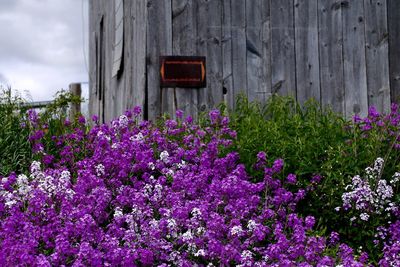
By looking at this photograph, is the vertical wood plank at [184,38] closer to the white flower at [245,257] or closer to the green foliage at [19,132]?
the green foliage at [19,132]

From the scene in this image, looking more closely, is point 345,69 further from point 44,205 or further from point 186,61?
point 44,205

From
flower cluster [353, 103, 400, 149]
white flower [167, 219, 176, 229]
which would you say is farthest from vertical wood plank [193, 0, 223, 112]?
white flower [167, 219, 176, 229]

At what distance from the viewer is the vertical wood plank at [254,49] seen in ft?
25.2

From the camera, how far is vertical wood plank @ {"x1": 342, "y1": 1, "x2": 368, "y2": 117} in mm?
8008

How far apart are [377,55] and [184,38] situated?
2355mm

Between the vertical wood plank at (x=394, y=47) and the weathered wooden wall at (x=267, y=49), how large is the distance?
0.01 m

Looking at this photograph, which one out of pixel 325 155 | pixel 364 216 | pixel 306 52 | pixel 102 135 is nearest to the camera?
pixel 364 216

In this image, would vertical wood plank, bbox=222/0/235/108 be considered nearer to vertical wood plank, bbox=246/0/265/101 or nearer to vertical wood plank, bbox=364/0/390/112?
vertical wood plank, bbox=246/0/265/101

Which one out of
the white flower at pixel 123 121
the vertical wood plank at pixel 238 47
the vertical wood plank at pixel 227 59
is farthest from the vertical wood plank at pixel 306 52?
the white flower at pixel 123 121

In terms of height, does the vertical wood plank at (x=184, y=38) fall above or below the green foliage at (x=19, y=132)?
above

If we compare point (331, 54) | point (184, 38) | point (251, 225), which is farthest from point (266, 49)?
point (251, 225)

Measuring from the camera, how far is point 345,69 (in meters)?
8.01

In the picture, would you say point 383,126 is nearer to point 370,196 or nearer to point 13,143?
point 370,196

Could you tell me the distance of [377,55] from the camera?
26.6 feet
